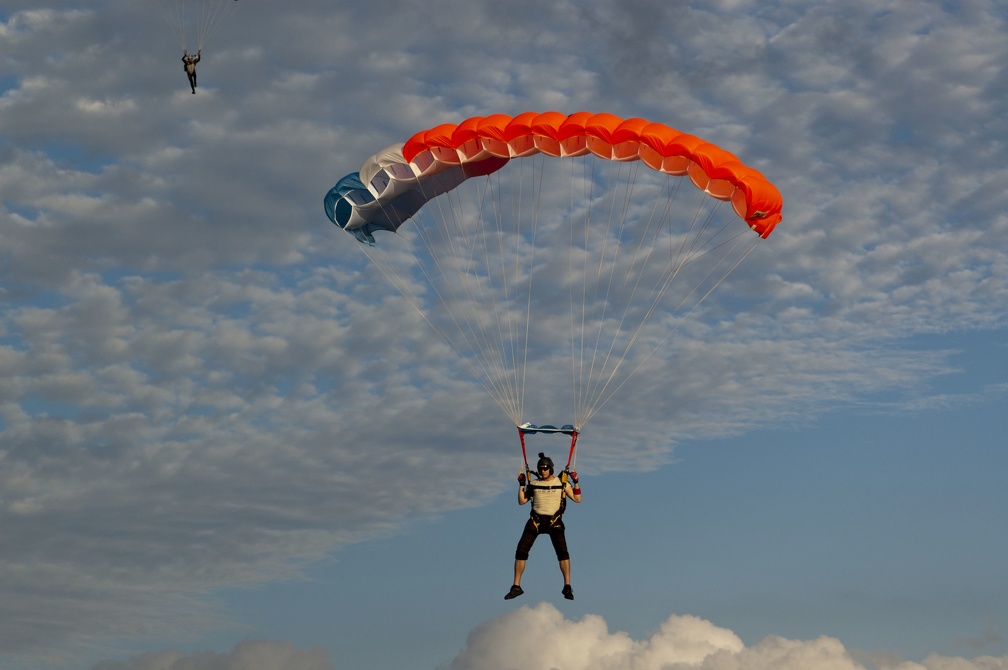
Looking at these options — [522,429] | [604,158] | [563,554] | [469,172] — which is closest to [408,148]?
[469,172]

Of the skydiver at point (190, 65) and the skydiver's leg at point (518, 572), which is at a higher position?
the skydiver at point (190, 65)

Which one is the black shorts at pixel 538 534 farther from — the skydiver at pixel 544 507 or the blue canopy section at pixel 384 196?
the blue canopy section at pixel 384 196

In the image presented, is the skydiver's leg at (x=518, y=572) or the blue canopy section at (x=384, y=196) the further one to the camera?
the blue canopy section at (x=384, y=196)

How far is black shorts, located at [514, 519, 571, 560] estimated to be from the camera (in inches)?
1176

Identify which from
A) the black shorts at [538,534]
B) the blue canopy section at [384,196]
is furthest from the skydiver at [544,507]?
the blue canopy section at [384,196]

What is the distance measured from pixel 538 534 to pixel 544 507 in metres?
0.53

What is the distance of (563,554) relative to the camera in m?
30.1

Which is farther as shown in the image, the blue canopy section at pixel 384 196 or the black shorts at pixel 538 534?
→ the blue canopy section at pixel 384 196

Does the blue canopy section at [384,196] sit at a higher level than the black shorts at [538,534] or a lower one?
higher

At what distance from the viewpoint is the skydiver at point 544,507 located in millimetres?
29672

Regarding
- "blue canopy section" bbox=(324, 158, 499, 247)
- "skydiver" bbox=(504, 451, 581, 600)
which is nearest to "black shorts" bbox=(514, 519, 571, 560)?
"skydiver" bbox=(504, 451, 581, 600)

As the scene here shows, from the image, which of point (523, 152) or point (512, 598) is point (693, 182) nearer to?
point (523, 152)

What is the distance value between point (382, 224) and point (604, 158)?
204 inches

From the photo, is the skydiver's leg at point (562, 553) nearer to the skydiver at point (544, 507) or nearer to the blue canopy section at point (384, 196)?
the skydiver at point (544, 507)
